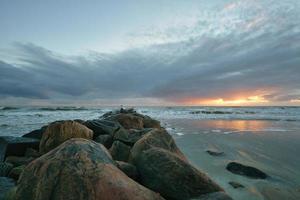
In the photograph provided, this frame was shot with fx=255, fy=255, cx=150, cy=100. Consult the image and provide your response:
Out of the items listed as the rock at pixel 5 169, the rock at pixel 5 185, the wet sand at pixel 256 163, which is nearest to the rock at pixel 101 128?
the wet sand at pixel 256 163

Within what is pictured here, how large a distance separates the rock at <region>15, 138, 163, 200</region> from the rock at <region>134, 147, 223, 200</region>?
42 cm

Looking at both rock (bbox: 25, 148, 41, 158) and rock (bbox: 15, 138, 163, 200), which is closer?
rock (bbox: 15, 138, 163, 200)

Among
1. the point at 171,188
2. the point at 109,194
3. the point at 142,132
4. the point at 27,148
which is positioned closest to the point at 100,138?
the point at 142,132

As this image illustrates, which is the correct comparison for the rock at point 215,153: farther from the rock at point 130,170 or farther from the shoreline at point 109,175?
the rock at point 130,170

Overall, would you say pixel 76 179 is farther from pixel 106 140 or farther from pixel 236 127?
pixel 236 127

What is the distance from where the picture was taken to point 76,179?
2.56 meters

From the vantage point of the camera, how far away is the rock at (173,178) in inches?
127

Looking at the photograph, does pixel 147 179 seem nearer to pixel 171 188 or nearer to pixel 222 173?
pixel 171 188

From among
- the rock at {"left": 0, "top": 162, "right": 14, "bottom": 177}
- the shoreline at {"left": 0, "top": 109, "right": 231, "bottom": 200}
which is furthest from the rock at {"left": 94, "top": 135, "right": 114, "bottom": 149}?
the rock at {"left": 0, "top": 162, "right": 14, "bottom": 177}

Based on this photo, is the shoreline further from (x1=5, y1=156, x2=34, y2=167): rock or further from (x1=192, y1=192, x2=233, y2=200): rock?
(x1=5, y1=156, x2=34, y2=167): rock

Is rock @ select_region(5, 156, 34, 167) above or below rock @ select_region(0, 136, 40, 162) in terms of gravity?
below

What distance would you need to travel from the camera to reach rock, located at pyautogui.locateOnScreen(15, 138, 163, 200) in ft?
8.26

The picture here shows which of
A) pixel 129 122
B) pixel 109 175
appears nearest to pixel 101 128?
pixel 129 122

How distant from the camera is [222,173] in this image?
5812 mm
